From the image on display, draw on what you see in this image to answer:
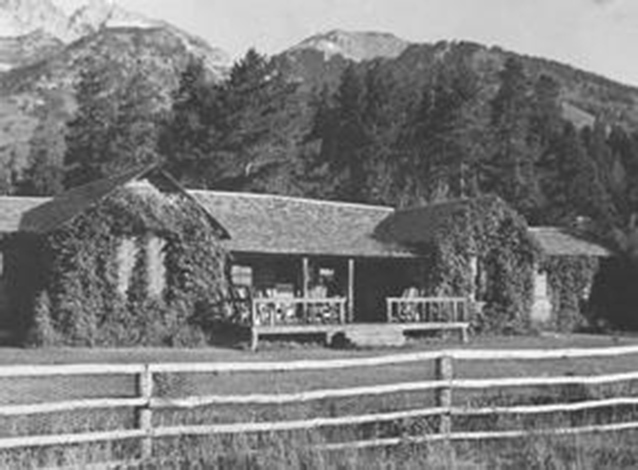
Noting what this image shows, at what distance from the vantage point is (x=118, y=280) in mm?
34812

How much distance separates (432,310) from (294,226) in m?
5.92

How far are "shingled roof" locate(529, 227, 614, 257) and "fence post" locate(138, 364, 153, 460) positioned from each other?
33.5m

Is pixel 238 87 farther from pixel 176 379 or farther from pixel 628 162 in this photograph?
pixel 176 379

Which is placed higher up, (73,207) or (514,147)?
(514,147)

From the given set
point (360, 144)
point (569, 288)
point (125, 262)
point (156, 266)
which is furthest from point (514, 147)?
point (125, 262)

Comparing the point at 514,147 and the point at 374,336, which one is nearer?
the point at 374,336

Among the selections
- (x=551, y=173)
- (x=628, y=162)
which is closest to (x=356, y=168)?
(x=551, y=173)

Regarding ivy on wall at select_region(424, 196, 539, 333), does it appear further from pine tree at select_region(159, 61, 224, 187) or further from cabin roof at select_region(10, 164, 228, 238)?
pine tree at select_region(159, 61, 224, 187)

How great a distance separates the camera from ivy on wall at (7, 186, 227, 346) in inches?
1339

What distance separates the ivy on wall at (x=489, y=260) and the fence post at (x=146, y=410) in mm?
28770

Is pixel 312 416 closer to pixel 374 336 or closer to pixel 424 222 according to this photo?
pixel 374 336

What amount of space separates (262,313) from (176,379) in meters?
19.2

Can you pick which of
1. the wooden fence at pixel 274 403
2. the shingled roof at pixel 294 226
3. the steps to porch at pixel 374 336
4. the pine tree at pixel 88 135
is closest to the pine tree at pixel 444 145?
the pine tree at pixel 88 135

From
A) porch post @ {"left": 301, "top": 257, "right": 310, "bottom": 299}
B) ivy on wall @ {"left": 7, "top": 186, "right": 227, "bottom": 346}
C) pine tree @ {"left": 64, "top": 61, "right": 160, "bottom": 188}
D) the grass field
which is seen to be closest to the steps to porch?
porch post @ {"left": 301, "top": 257, "right": 310, "bottom": 299}
